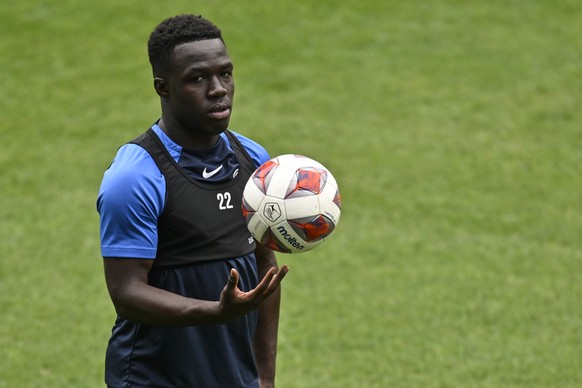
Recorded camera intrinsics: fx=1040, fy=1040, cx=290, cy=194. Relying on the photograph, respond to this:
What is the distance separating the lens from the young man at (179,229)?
411 cm

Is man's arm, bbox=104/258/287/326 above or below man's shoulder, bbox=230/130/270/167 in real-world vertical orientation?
below

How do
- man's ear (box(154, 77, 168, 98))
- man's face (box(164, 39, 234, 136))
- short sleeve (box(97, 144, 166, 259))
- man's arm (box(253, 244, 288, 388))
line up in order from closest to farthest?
short sleeve (box(97, 144, 166, 259)) → man's face (box(164, 39, 234, 136)) → man's ear (box(154, 77, 168, 98)) → man's arm (box(253, 244, 288, 388))

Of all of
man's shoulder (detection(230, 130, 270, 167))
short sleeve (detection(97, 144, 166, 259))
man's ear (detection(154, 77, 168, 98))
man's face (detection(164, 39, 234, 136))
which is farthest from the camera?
man's shoulder (detection(230, 130, 270, 167))

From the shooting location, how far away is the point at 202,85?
4.23 m

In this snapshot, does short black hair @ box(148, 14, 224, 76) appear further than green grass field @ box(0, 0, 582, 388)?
No

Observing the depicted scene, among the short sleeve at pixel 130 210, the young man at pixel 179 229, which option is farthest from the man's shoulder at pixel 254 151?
the short sleeve at pixel 130 210

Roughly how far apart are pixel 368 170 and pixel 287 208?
7.05 meters

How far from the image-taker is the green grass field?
8.05 meters

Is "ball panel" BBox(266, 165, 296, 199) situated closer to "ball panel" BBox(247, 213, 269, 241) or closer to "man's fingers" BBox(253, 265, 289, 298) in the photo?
"ball panel" BBox(247, 213, 269, 241)

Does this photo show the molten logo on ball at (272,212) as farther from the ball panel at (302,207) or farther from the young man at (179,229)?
the young man at (179,229)

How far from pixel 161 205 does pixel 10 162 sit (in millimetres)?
7866

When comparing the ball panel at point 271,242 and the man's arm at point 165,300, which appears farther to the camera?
the ball panel at point 271,242

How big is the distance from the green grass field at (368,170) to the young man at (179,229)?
330cm

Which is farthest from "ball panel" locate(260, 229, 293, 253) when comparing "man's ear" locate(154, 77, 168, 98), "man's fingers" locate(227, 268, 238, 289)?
"man's ear" locate(154, 77, 168, 98)
